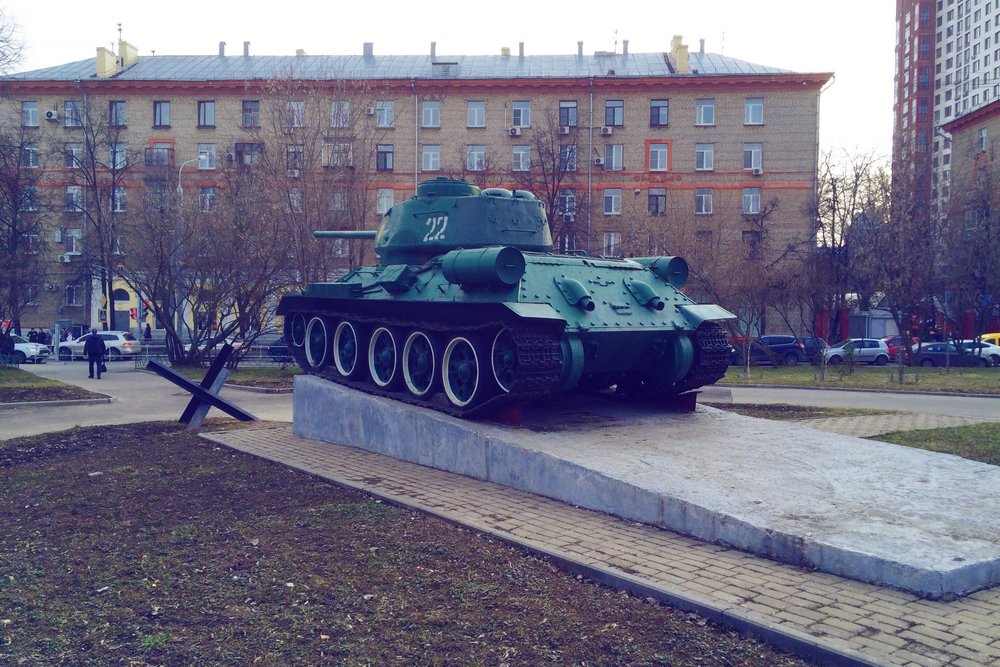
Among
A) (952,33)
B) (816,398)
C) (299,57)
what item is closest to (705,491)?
(816,398)

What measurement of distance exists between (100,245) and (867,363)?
100 ft

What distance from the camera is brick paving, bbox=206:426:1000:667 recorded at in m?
4.32

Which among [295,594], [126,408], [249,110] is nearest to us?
[295,594]

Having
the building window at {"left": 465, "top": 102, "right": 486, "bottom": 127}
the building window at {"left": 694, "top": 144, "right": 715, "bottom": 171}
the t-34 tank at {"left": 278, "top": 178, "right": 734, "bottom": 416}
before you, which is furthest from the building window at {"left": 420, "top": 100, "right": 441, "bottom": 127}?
the t-34 tank at {"left": 278, "top": 178, "right": 734, "bottom": 416}

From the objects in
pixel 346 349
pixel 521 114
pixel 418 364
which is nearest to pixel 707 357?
pixel 418 364

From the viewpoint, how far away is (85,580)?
5574mm

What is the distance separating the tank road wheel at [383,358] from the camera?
10.8 metres

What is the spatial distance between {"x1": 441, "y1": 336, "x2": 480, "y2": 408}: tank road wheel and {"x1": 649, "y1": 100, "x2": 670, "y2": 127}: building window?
3527cm

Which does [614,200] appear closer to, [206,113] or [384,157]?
[384,157]

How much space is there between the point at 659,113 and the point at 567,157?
7852mm

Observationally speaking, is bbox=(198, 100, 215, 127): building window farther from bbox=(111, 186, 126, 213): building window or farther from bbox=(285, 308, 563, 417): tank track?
bbox=(285, 308, 563, 417): tank track

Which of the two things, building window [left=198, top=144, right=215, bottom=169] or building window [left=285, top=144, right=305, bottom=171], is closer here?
building window [left=285, top=144, right=305, bottom=171]

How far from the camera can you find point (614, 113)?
4241 centimetres

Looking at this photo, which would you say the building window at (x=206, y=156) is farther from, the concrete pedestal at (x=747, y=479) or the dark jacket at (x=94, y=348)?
the concrete pedestal at (x=747, y=479)
